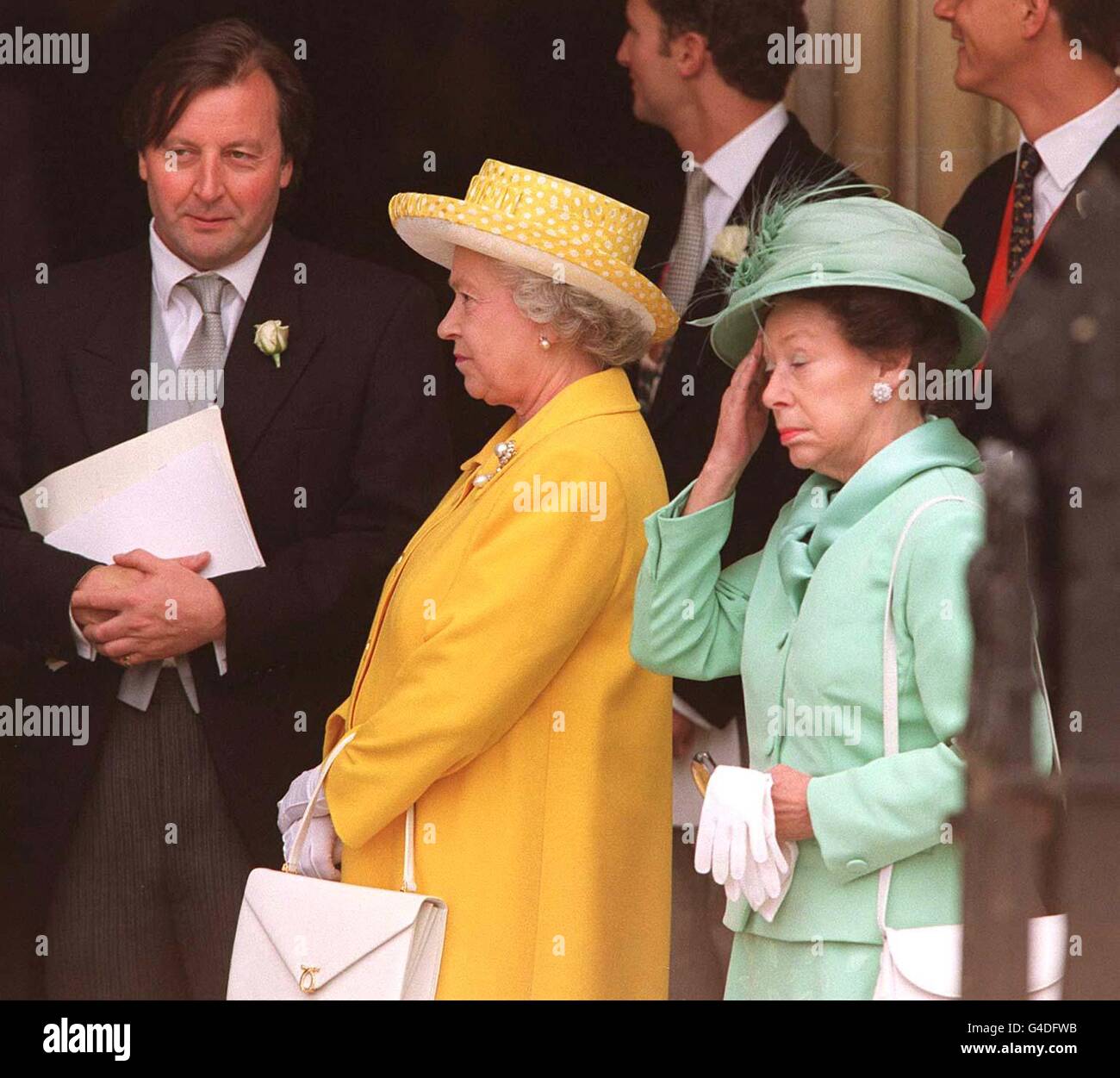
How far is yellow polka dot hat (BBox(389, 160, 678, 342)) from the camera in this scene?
4.11 m

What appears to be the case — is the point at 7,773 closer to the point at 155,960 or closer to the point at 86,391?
the point at 155,960

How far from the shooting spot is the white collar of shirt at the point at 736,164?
5.03 meters

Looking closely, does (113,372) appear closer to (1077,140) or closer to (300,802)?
(300,802)

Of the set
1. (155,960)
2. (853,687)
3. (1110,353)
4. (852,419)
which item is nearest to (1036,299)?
(852,419)

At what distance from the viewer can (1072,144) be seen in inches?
186

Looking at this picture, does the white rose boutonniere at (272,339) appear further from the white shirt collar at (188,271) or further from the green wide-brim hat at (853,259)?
the green wide-brim hat at (853,259)

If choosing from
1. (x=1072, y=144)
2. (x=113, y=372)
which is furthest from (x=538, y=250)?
(x=1072, y=144)

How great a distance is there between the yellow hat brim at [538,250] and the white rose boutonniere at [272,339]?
72 cm

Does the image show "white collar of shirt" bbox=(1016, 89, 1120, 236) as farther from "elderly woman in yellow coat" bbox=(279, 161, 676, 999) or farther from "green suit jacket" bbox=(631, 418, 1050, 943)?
"green suit jacket" bbox=(631, 418, 1050, 943)

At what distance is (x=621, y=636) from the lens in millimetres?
4082

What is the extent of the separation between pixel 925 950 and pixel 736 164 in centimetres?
224

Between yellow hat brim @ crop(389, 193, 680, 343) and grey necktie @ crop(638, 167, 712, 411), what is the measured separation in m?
0.81

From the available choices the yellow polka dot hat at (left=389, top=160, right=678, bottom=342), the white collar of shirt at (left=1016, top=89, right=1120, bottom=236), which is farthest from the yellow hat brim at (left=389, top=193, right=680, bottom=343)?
the white collar of shirt at (left=1016, top=89, right=1120, bottom=236)
